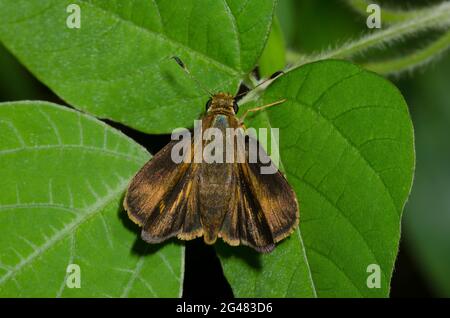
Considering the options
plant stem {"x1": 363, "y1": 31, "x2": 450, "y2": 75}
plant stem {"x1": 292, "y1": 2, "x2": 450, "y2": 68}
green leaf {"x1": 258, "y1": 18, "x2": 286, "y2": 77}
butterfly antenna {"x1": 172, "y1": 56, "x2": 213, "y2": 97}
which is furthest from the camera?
plant stem {"x1": 363, "y1": 31, "x2": 450, "y2": 75}

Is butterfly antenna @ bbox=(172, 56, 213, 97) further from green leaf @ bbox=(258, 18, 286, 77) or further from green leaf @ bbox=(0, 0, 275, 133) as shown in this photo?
green leaf @ bbox=(258, 18, 286, 77)

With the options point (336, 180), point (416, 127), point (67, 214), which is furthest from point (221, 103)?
point (416, 127)

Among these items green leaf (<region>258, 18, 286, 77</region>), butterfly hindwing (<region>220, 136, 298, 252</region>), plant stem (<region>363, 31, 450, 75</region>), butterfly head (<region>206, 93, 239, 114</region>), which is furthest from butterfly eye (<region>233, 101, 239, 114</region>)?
plant stem (<region>363, 31, 450, 75</region>)

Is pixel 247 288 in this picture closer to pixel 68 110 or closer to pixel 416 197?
pixel 68 110

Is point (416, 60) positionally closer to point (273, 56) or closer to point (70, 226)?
point (273, 56)

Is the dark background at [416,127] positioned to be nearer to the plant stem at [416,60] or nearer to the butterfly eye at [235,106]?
the plant stem at [416,60]

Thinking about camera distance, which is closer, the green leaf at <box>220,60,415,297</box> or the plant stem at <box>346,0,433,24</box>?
the green leaf at <box>220,60,415,297</box>

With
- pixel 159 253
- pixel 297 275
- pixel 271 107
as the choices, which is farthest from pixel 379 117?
pixel 159 253
